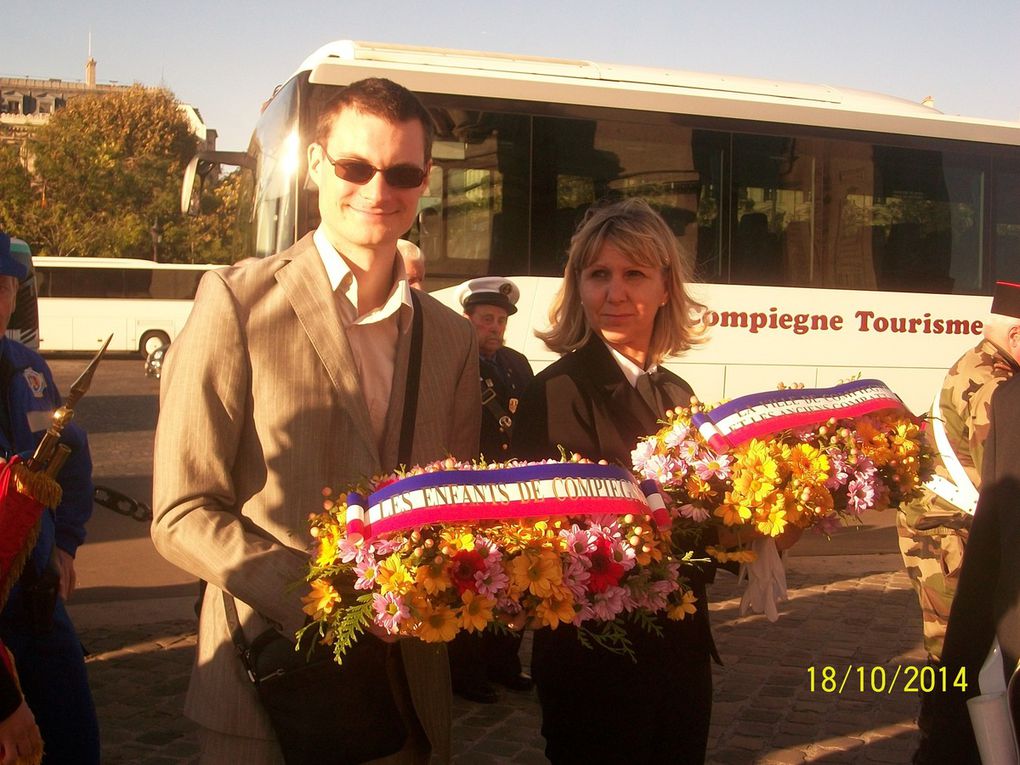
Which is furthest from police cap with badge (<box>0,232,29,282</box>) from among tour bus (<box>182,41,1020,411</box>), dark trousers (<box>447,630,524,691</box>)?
tour bus (<box>182,41,1020,411</box>)

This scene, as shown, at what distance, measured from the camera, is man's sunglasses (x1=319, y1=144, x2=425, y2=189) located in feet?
7.72

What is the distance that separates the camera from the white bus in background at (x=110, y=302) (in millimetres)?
33750

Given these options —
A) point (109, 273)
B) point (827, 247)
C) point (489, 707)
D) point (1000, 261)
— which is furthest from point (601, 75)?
point (109, 273)

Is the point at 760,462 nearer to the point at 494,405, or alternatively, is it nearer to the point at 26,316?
the point at 494,405

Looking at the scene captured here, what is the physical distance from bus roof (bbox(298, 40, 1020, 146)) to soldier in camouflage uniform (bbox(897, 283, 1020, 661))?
775cm

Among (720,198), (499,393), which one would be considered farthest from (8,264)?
(720,198)

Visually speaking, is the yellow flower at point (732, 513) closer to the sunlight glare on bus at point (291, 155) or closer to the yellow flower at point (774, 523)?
the yellow flower at point (774, 523)

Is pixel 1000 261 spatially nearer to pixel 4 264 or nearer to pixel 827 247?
pixel 827 247

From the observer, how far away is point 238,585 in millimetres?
2045

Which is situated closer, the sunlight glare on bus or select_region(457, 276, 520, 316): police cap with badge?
select_region(457, 276, 520, 316): police cap with badge

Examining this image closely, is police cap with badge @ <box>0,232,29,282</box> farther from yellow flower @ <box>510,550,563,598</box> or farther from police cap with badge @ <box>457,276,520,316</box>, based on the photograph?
police cap with badge @ <box>457,276,520,316</box>

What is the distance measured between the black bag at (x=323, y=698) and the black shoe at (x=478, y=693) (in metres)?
3.74

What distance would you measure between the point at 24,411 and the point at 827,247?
35.9ft

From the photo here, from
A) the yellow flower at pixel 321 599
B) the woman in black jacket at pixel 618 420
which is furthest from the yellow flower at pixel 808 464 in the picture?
the yellow flower at pixel 321 599
